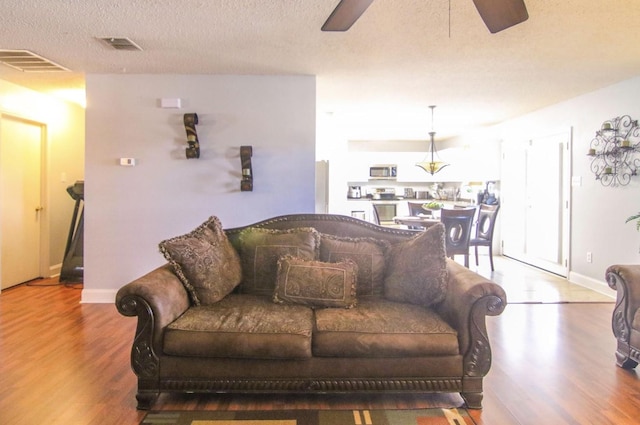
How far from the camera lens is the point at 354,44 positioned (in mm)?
3387

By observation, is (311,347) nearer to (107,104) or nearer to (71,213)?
(107,104)

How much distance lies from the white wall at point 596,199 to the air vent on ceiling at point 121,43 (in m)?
4.79

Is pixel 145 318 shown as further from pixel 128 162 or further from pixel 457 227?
pixel 457 227

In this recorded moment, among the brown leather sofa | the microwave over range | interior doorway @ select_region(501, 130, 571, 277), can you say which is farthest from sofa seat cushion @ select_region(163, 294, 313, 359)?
the microwave over range

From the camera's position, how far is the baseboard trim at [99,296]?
14.2 ft

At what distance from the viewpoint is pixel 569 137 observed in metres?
5.35

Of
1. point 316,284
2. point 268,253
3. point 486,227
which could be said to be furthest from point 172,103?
point 486,227

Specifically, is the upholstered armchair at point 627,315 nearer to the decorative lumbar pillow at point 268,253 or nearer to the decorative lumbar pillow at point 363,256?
the decorative lumbar pillow at point 363,256

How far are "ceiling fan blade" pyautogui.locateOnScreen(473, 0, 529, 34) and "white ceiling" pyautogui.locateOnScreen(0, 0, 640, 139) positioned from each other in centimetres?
79

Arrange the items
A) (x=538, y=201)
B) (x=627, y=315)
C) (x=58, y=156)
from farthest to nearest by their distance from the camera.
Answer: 1. (x=538, y=201)
2. (x=58, y=156)
3. (x=627, y=315)

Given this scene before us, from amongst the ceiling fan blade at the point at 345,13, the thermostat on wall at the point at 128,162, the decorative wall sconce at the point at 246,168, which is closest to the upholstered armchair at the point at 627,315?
the ceiling fan blade at the point at 345,13

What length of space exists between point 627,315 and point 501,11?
213 centimetres

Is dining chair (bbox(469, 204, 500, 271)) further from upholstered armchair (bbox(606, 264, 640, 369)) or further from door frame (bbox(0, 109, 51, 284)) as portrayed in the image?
door frame (bbox(0, 109, 51, 284))

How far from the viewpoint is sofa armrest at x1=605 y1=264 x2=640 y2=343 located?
2695mm
